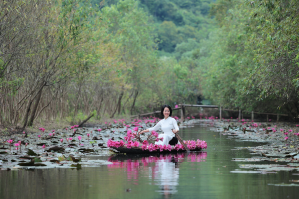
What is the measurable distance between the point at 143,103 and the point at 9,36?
36.1m

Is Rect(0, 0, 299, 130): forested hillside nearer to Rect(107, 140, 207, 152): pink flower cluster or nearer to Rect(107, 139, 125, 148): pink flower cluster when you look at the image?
Rect(107, 140, 207, 152): pink flower cluster

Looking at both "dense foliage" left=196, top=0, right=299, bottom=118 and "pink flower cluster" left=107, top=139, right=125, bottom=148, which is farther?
"dense foliage" left=196, top=0, right=299, bottom=118

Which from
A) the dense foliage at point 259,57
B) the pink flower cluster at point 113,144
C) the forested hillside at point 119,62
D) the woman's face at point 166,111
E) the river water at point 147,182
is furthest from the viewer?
the forested hillside at point 119,62

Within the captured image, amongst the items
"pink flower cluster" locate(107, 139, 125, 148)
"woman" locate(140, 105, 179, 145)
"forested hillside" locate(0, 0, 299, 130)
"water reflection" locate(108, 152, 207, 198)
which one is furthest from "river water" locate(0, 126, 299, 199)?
"forested hillside" locate(0, 0, 299, 130)

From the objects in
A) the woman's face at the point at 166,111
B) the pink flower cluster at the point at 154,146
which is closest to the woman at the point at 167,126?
the woman's face at the point at 166,111

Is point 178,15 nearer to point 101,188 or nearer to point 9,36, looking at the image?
point 9,36

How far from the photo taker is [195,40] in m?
86.9

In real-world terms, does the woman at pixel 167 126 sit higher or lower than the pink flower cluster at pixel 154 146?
higher

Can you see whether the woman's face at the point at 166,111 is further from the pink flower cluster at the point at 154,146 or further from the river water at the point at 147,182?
the river water at the point at 147,182

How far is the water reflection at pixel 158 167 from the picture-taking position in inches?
268

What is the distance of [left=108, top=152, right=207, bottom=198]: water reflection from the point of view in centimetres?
680

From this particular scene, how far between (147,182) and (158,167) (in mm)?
1957

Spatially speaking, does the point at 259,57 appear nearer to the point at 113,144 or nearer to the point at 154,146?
the point at 154,146

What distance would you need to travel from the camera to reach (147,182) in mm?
6922
